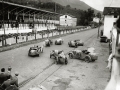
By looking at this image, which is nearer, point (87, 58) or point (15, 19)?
point (87, 58)

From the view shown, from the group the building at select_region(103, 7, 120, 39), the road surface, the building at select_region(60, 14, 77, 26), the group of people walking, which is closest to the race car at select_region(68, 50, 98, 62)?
the road surface

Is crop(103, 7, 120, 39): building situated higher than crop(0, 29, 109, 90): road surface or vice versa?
crop(103, 7, 120, 39): building

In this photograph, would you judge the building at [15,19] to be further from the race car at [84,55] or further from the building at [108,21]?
the building at [108,21]

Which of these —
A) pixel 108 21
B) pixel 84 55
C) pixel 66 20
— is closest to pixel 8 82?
pixel 84 55

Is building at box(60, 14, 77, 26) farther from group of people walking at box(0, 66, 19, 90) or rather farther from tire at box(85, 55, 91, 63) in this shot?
group of people walking at box(0, 66, 19, 90)

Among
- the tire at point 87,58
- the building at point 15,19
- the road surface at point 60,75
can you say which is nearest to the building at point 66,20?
the building at point 15,19

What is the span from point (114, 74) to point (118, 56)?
0.29 m

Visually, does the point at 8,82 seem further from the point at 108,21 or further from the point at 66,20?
the point at 66,20

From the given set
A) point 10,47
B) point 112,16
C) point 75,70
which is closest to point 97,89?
point 75,70

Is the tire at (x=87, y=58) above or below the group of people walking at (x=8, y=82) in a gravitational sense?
below

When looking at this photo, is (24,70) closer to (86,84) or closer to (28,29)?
(86,84)

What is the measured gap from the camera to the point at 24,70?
11.3m

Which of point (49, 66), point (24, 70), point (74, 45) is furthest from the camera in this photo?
point (74, 45)

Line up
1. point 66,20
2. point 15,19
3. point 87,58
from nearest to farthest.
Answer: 1. point 87,58
2. point 15,19
3. point 66,20
